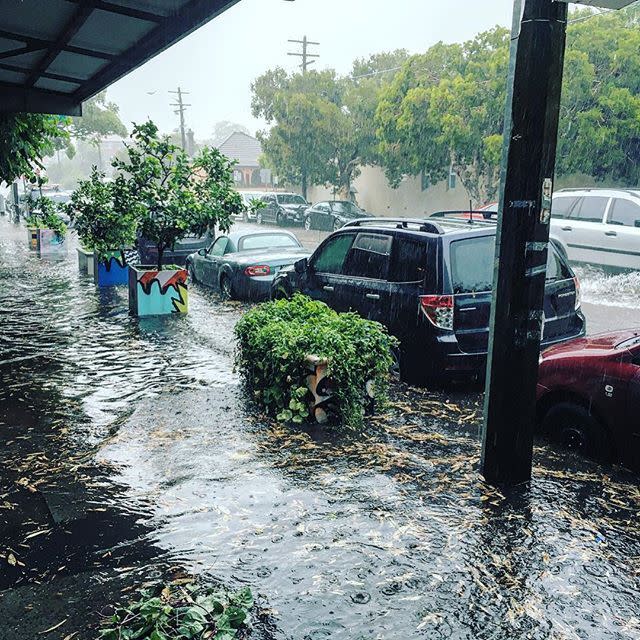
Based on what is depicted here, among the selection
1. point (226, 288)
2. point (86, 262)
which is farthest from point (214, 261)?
point (86, 262)

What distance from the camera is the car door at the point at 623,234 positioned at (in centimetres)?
1347

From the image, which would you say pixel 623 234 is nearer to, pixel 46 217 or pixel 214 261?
pixel 214 261

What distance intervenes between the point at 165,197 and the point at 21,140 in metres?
4.63

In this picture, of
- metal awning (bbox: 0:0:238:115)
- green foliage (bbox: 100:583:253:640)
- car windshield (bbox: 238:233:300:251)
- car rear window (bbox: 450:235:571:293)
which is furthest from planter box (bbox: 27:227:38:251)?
green foliage (bbox: 100:583:253:640)

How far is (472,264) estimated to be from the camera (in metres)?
7.12

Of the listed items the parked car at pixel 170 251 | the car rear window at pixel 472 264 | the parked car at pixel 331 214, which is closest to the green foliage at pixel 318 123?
the parked car at pixel 331 214

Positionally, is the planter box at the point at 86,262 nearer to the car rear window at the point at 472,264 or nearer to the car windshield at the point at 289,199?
the car rear window at the point at 472,264

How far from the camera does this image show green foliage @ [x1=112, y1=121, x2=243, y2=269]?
11141mm

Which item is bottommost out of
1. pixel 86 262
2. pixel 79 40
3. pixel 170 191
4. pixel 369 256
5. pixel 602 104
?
pixel 86 262

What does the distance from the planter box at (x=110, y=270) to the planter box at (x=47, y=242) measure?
7650 mm

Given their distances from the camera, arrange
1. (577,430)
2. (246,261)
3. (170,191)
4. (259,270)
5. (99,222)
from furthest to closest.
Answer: (99,222), (246,261), (259,270), (170,191), (577,430)

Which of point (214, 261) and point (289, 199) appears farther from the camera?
point (289, 199)

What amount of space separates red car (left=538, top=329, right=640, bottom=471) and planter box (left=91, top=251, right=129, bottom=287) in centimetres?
1196

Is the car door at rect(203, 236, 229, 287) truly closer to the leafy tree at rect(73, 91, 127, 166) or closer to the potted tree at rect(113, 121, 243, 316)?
the potted tree at rect(113, 121, 243, 316)
